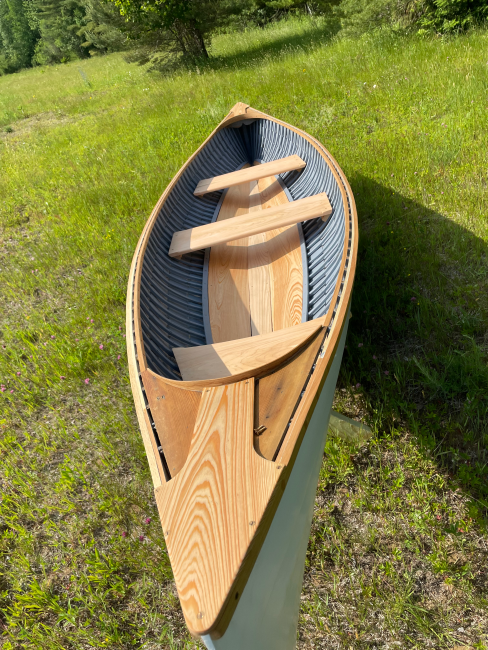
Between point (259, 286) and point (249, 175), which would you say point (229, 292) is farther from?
point (249, 175)

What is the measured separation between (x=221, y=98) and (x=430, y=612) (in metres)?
8.70

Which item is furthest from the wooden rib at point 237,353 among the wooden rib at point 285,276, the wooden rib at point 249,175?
the wooden rib at point 249,175

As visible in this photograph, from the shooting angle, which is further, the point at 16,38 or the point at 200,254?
the point at 16,38

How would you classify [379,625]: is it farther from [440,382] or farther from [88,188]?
[88,188]

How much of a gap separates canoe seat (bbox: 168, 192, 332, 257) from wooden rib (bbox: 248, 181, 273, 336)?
31 cm

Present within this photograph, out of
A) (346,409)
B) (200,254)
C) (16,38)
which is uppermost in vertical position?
(16,38)

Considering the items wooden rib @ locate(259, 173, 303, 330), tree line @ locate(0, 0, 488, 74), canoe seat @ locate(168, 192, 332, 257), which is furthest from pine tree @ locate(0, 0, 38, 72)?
wooden rib @ locate(259, 173, 303, 330)

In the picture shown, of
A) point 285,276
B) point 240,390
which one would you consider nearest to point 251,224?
point 285,276

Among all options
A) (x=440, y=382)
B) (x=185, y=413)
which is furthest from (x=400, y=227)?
(x=185, y=413)

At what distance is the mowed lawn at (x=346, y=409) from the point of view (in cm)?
197

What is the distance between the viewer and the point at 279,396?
1.69 metres

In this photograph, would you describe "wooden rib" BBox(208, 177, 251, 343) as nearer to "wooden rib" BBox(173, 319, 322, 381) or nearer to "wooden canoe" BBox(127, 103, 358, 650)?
"wooden canoe" BBox(127, 103, 358, 650)

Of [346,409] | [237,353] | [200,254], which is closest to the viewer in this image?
[237,353]

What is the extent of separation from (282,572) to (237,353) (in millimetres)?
1098
